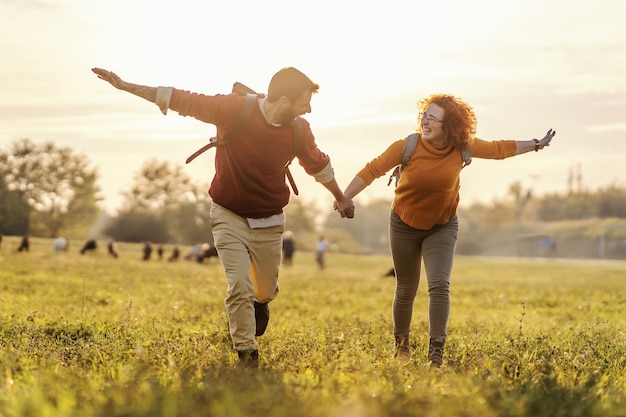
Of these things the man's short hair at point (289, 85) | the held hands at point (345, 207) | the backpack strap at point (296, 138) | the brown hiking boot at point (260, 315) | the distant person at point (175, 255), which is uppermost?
the man's short hair at point (289, 85)

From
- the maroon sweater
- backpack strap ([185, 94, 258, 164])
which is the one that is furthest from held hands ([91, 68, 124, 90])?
backpack strap ([185, 94, 258, 164])

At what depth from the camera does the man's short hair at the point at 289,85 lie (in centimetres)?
605

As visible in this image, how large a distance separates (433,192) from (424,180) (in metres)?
0.13

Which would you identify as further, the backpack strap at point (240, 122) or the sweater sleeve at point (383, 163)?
the sweater sleeve at point (383, 163)

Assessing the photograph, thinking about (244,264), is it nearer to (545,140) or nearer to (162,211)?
(545,140)

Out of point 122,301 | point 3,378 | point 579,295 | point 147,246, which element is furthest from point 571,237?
point 3,378

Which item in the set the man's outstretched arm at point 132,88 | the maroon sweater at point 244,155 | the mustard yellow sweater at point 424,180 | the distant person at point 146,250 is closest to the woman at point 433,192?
the mustard yellow sweater at point 424,180

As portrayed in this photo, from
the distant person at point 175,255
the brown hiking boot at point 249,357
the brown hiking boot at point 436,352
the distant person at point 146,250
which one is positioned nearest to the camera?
the brown hiking boot at point 249,357

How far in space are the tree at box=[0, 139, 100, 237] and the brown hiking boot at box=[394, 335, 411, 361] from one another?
7113 centimetres

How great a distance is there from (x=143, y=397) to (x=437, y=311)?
3.25 metres

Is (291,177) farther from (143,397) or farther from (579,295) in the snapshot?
(579,295)

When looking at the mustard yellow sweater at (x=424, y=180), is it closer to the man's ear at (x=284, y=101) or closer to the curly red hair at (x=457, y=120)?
the curly red hair at (x=457, y=120)

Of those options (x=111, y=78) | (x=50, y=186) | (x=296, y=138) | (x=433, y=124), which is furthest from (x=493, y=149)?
(x=50, y=186)

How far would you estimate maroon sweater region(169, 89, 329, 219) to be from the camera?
604 cm
